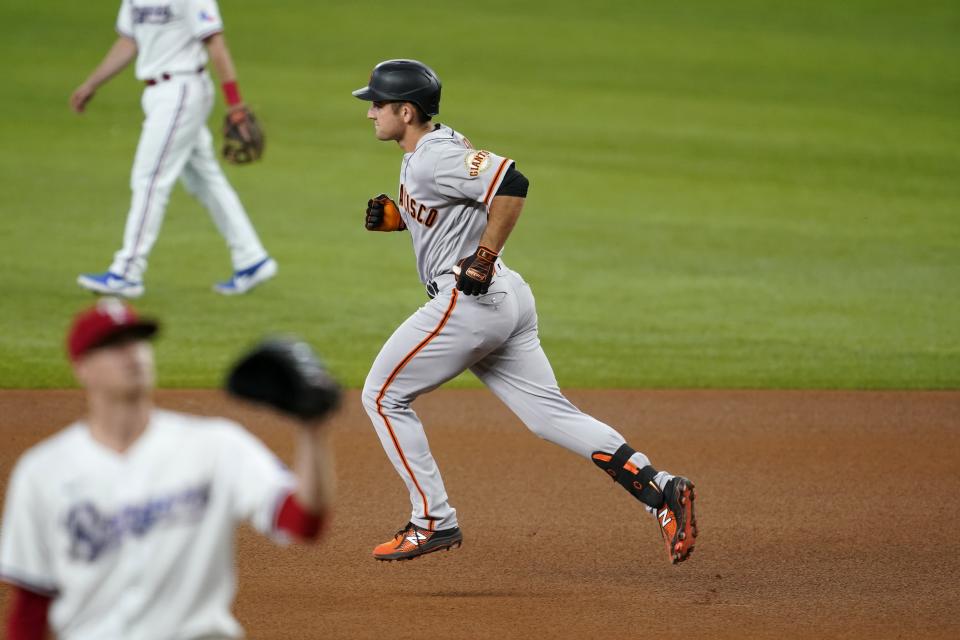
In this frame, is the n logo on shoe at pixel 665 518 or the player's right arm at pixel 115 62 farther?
the player's right arm at pixel 115 62

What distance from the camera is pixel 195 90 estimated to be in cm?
966

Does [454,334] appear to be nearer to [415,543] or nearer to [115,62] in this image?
[415,543]

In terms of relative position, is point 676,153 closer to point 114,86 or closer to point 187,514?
point 114,86

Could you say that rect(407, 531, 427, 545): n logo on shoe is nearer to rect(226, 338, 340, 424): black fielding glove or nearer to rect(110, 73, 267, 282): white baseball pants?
rect(226, 338, 340, 424): black fielding glove

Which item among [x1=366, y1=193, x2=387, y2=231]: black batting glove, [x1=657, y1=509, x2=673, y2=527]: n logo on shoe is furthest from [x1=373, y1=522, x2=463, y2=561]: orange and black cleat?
[x1=366, y1=193, x2=387, y2=231]: black batting glove

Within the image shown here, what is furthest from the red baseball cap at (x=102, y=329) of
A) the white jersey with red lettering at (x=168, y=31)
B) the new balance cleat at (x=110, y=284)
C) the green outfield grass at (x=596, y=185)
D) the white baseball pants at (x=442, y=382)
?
the white jersey with red lettering at (x=168, y=31)

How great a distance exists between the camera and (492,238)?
5.42 metres

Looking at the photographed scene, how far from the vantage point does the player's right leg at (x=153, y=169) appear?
31.0 feet

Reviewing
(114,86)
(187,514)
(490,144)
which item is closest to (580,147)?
(490,144)

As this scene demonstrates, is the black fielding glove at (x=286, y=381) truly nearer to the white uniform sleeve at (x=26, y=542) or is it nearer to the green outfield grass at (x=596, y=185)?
the white uniform sleeve at (x=26, y=542)

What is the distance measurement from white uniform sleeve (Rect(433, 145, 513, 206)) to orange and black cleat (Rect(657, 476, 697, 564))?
1.36 meters

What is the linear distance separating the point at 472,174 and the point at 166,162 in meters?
4.71

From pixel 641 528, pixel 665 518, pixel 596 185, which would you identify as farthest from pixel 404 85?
pixel 596 185

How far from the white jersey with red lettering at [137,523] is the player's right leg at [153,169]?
6651 millimetres
